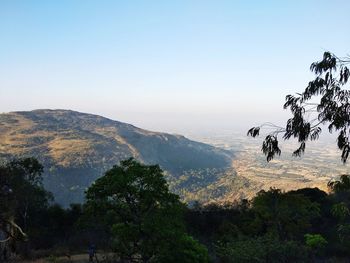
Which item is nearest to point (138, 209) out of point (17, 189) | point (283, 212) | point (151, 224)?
point (151, 224)

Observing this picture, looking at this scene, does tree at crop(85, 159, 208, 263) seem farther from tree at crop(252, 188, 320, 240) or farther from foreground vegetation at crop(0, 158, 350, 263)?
tree at crop(252, 188, 320, 240)

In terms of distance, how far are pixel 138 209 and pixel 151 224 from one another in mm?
1480

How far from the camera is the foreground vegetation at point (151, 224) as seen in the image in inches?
794

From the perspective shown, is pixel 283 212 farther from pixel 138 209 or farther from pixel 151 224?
pixel 151 224

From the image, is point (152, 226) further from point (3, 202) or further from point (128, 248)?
point (3, 202)

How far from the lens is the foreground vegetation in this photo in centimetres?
2016

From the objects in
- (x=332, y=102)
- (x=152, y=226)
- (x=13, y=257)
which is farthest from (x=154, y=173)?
(x=13, y=257)

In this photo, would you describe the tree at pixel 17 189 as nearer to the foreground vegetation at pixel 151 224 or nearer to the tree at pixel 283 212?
the foreground vegetation at pixel 151 224

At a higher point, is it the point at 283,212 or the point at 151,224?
the point at 151,224

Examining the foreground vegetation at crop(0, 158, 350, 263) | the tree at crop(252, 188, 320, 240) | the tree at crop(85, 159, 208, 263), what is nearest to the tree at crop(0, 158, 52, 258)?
the foreground vegetation at crop(0, 158, 350, 263)

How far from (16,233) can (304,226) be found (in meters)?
24.4

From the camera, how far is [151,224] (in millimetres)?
19562

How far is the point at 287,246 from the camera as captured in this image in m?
25.6

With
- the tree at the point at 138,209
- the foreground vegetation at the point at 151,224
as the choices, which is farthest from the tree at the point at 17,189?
the tree at the point at 138,209
